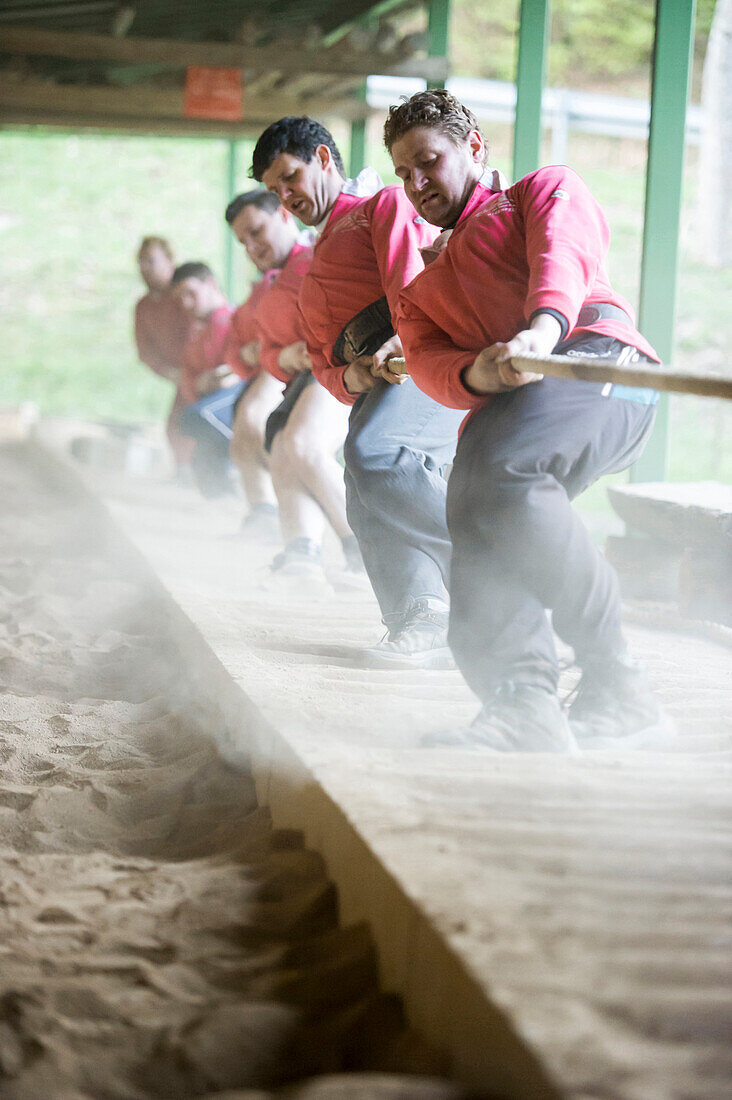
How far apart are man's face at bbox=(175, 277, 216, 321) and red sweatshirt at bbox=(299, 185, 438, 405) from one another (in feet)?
11.8

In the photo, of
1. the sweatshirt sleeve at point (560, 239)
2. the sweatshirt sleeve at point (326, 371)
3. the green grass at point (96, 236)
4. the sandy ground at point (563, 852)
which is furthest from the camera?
the green grass at point (96, 236)

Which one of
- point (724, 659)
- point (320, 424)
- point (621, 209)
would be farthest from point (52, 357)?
Result: point (724, 659)

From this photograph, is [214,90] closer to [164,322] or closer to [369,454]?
[164,322]

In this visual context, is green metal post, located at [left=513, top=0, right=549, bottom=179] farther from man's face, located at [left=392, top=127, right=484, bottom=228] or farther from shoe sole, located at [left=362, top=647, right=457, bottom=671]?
shoe sole, located at [left=362, top=647, right=457, bottom=671]

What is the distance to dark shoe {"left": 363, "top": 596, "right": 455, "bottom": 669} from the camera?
9.58 ft

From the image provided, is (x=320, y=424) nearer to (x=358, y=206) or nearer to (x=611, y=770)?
(x=358, y=206)

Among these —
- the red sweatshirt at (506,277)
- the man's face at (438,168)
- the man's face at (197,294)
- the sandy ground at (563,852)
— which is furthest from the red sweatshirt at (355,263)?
the man's face at (197,294)

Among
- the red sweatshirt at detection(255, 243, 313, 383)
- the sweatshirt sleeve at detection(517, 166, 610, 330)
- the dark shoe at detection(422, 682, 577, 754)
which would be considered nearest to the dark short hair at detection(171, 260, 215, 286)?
the red sweatshirt at detection(255, 243, 313, 383)

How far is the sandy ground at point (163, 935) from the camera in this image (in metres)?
1.39

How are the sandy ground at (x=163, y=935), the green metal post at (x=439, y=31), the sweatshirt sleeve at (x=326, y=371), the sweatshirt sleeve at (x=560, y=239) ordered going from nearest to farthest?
the sandy ground at (x=163, y=935) → the sweatshirt sleeve at (x=560, y=239) → the sweatshirt sleeve at (x=326, y=371) → the green metal post at (x=439, y=31)

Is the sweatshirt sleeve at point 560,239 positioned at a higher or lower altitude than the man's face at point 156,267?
lower

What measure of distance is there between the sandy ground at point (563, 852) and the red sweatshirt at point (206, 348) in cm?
381

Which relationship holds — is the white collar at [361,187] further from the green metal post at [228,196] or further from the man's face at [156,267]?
the green metal post at [228,196]

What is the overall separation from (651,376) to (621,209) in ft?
48.4
